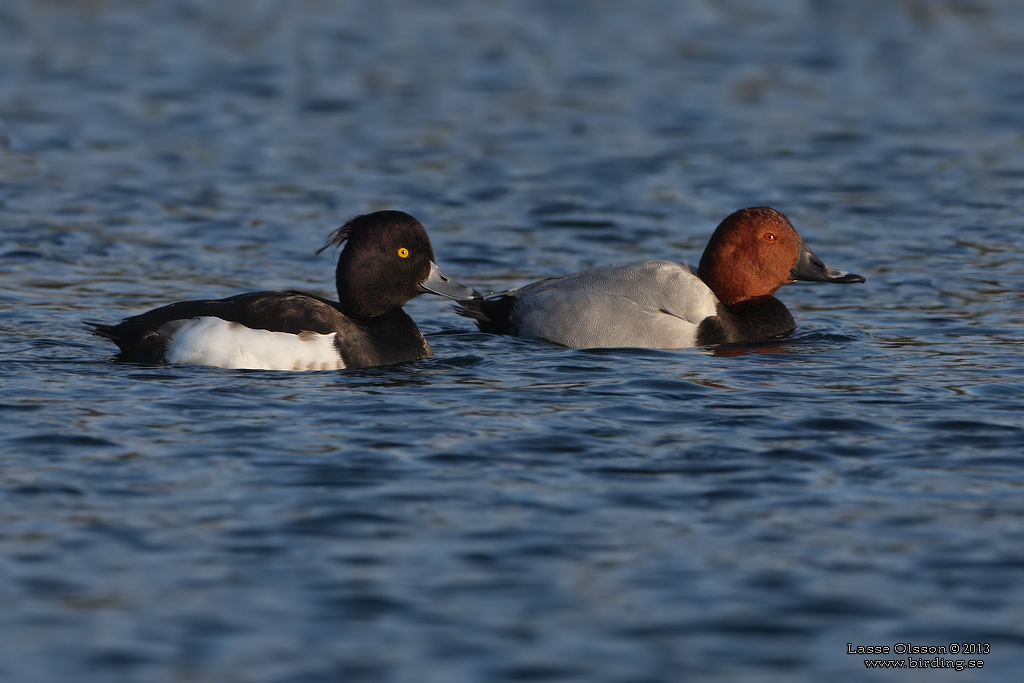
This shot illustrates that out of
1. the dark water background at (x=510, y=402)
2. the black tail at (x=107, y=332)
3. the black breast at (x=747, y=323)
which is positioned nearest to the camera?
the dark water background at (x=510, y=402)

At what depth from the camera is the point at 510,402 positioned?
7.91 meters

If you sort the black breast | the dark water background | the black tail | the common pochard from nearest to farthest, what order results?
the dark water background → the black tail → the common pochard → the black breast

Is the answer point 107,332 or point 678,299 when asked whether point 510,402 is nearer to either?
point 678,299

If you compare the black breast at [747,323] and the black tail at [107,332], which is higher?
the black tail at [107,332]

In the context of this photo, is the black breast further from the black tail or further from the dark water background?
the black tail

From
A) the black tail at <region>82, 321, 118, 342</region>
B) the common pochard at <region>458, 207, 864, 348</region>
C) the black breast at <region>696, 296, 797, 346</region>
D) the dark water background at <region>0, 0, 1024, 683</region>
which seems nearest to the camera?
the dark water background at <region>0, 0, 1024, 683</region>

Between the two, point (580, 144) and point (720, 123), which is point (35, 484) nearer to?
point (580, 144)

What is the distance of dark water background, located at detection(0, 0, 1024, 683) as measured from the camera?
16.8ft

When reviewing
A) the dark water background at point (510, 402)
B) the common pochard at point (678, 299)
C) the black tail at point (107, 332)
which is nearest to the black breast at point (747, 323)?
the common pochard at point (678, 299)

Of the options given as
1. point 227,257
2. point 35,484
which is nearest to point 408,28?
point 227,257

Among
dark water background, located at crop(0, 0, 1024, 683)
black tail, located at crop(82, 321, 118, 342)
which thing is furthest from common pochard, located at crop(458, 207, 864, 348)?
black tail, located at crop(82, 321, 118, 342)

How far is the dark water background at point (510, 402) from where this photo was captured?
5109 millimetres

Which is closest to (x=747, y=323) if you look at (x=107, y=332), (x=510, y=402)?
(x=510, y=402)

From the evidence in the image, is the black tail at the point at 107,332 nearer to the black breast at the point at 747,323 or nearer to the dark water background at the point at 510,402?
the dark water background at the point at 510,402
